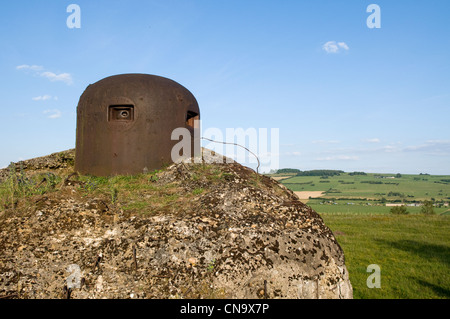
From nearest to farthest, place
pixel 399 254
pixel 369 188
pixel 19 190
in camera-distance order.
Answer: pixel 19 190
pixel 399 254
pixel 369 188

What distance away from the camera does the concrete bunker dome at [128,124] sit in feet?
23.4

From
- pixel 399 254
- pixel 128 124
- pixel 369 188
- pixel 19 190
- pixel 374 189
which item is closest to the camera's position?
pixel 19 190

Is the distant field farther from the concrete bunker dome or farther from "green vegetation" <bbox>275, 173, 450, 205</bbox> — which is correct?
the concrete bunker dome

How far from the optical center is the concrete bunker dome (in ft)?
23.4

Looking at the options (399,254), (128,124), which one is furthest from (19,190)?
(399,254)

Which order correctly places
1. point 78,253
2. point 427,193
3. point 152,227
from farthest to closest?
1. point 427,193
2. point 152,227
3. point 78,253

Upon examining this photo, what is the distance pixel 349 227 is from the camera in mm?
17109

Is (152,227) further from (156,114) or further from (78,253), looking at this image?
(156,114)

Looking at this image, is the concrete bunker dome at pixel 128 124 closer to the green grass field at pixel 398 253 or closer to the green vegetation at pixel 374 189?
the green grass field at pixel 398 253

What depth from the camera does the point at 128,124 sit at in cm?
711

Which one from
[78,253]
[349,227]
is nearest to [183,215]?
[78,253]

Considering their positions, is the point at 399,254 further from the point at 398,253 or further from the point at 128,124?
the point at 128,124

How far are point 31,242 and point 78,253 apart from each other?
28.5 inches

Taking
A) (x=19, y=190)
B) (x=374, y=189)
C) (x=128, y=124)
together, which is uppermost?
(x=128, y=124)
